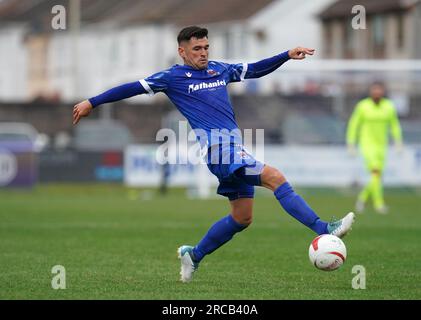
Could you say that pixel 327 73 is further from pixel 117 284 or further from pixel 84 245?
pixel 117 284

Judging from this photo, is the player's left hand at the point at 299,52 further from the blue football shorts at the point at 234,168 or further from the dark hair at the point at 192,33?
the blue football shorts at the point at 234,168

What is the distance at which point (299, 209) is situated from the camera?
8.95m

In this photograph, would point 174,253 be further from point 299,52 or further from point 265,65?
point 299,52

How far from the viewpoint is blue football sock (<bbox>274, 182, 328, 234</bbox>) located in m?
8.92

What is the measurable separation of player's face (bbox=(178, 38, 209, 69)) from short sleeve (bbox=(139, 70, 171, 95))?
9.5 inches

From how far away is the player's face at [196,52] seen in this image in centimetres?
945

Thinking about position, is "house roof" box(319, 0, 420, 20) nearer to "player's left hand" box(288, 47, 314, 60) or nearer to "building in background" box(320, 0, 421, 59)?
"building in background" box(320, 0, 421, 59)

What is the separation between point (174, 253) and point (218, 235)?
8.81 feet

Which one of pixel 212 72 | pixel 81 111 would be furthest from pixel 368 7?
pixel 81 111

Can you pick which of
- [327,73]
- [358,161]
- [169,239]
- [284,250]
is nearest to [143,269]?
[284,250]

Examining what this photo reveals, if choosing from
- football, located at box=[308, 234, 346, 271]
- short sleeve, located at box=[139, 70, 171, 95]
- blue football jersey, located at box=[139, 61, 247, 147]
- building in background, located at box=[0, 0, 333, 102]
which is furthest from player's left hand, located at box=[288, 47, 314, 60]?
building in background, located at box=[0, 0, 333, 102]

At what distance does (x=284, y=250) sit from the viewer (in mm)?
12586

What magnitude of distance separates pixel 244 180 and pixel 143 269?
181cm

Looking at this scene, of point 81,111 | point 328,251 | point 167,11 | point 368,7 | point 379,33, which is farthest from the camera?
point 167,11
